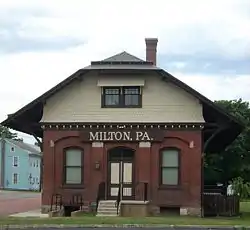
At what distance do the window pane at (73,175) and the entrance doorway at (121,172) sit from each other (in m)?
1.59

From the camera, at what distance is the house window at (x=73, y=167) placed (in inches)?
1351

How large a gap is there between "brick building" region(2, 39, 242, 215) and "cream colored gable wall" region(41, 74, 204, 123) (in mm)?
51

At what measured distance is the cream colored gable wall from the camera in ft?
111

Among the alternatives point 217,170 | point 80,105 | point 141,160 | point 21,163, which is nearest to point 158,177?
point 141,160

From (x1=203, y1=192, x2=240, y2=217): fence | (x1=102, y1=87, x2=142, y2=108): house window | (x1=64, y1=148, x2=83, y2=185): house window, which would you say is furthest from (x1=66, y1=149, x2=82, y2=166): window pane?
(x1=203, y1=192, x2=240, y2=217): fence

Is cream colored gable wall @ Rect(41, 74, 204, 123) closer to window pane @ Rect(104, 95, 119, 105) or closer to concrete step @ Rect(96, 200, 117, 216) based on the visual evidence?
window pane @ Rect(104, 95, 119, 105)

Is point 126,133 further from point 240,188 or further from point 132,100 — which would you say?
point 240,188

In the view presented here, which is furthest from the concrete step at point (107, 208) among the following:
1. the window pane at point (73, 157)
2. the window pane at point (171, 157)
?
the window pane at point (171, 157)

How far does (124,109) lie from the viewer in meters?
34.2

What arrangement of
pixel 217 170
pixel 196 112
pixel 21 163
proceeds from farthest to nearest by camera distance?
pixel 21 163 → pixel 217 170 → pixel 196 112

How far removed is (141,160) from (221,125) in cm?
448

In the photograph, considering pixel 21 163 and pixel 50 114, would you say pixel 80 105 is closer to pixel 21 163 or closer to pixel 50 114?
pixel 50 114

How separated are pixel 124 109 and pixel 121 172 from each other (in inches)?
128

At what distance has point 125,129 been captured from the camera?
33688 mm
